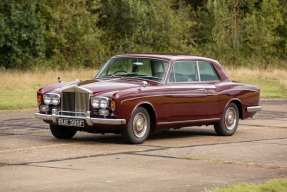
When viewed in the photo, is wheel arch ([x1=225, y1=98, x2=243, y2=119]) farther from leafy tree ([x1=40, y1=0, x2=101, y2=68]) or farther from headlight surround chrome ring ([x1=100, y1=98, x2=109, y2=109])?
leafy tree ([x1=40, y1=0, x2=101, y2=68])

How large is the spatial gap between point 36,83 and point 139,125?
1683cm

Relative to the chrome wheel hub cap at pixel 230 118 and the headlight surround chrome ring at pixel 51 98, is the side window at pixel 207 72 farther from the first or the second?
the headlight surround chrome ring at pixel 51 98

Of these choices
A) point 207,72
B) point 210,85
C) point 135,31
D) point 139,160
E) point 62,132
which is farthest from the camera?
point 135,31

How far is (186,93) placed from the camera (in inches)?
439

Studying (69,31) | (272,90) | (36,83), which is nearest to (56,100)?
(36,83)

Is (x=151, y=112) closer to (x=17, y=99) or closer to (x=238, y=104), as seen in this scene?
(x=238, y=104)

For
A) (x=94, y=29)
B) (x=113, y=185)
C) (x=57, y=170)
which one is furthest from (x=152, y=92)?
(x=94, y=29)

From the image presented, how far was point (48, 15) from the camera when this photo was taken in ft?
131

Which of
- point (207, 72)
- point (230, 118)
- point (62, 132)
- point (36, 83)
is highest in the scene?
point (207, 72)

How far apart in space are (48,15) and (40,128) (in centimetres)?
2806

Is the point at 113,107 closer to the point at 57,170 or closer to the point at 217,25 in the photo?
the point at 57,170

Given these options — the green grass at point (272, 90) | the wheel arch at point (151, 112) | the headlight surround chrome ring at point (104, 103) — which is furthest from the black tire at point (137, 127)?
the green grass at point (272, 90)

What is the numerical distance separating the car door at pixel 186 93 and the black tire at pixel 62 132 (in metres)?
2.05

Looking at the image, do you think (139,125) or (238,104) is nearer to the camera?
(139,125)
